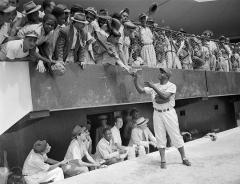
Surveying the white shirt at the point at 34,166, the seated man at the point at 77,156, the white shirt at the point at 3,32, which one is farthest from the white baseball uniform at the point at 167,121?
the white shirt at the point at 3,32

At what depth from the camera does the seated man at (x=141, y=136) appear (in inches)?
325

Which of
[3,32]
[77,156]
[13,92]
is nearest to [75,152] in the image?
[77,156]

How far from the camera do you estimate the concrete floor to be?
207 inches

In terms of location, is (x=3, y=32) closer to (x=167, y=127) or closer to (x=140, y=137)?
(x=167, y=127)

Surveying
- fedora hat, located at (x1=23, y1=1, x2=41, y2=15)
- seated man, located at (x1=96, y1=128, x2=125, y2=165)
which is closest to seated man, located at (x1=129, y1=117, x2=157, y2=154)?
seated man, located at (x1=96, y1=128, x2=125, y2=165)

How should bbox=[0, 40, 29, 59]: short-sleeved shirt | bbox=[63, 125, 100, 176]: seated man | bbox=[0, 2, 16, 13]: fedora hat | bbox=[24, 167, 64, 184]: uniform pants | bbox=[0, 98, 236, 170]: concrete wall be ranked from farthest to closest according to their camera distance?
bbox=[0, 98, 236, 170]: concrete wall → bbox=[63, 125, 100, 176]: seated man → bbox=[24, 167, 64, 184]: uniform pants → bbox=[0, 40, 29, 59]: short-sleeved shirt → bbox=[0, 2, 16, 13]: fedora hat

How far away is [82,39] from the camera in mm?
6027

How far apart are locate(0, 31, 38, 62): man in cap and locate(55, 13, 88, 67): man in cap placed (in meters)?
0.70

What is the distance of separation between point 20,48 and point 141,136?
14.4 feet

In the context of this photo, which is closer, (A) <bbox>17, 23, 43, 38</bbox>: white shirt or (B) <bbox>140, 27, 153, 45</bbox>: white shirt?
(A) <bbox>17, 23, 43, 38</bbox>: white shirt

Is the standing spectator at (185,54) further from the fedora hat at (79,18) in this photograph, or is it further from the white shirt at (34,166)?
the white shirt at (34,166)

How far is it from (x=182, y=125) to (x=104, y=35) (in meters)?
6.68

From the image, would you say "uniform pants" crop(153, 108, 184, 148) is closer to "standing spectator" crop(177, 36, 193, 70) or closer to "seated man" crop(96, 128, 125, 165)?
"seated man" crop(96, 128, 125, 165)

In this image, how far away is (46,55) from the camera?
17.9ft
